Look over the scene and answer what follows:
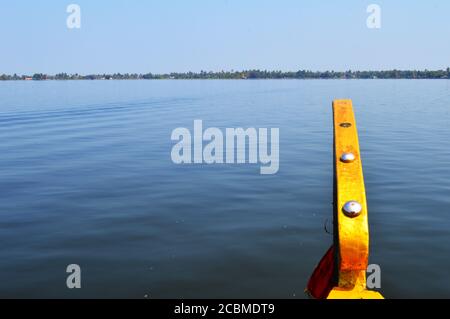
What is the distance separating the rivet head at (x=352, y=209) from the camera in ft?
19.8

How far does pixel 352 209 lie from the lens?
605 cm

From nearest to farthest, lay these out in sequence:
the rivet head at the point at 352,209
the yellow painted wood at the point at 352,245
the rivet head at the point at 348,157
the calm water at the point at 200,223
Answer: the yellow painted wood at the point at 352,245 → the rivet head at the point at 352,209 → the rivet head at the point at 348,157 → the calm water at the point at 200,223

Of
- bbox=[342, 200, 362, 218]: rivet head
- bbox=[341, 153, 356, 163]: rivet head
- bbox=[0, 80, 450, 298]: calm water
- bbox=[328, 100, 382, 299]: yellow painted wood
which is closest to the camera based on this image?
bbox=[328, 100, 382, 299]: yellow painted wood

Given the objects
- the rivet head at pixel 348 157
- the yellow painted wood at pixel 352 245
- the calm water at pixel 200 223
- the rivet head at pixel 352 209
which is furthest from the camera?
the calm water at pixel 200 223

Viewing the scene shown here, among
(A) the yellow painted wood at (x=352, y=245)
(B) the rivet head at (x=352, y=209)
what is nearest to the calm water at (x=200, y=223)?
(A) the yellow painted wood at (x=352, y=245)

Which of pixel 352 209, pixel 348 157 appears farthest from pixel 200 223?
pixel 352 209

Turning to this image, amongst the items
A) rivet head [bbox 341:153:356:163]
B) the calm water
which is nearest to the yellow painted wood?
rivet head [bbox 341:153:356:163]

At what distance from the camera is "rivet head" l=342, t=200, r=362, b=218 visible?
19.8 feet

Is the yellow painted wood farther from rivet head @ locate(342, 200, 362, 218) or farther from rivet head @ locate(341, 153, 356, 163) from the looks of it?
rivet head @ locate(341, 153, 356, 163)

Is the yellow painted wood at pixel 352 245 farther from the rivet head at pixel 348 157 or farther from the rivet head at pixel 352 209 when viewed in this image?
the rivet head at pixel 348 157

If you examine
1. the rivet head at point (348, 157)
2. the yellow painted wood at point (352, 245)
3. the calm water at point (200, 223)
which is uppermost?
the rivet head at point (348, 157)
